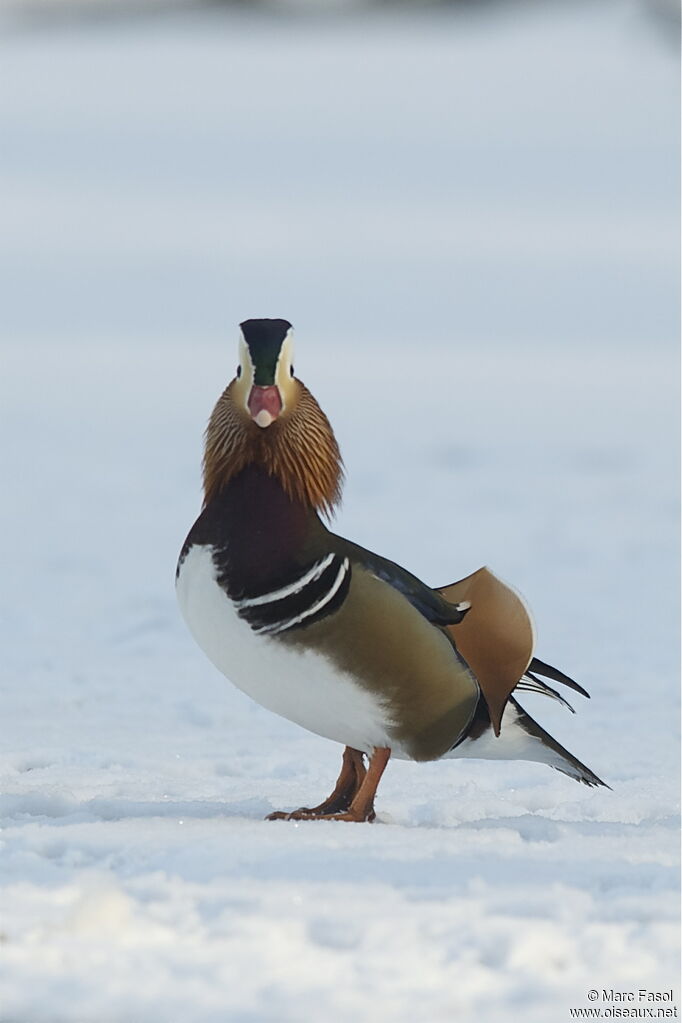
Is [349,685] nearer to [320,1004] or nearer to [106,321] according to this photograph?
[320,1004]

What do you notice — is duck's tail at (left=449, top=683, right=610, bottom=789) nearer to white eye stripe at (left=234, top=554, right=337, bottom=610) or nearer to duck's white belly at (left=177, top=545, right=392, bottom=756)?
duck's white belly at (left=177, top=545, right=392, bottom=756)

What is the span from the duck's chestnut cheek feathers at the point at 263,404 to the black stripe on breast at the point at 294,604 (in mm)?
282

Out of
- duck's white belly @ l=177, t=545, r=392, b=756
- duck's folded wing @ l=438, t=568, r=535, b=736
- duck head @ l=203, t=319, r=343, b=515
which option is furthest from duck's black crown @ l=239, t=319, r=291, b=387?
duck's folded wing @ l=438, t=568, r=535, b=736

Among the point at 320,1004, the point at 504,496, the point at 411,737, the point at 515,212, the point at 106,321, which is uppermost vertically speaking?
the point at 515,212

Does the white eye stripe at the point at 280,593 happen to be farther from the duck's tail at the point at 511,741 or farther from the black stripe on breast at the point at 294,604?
the duck's tail at the point at 511,741

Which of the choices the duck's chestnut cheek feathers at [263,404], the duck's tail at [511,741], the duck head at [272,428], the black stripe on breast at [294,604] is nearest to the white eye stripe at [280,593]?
the black stripe on breast at [294,604]

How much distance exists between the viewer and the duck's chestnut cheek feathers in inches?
111

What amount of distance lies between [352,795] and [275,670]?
0.42 metres

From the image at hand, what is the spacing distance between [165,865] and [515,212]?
17206mm

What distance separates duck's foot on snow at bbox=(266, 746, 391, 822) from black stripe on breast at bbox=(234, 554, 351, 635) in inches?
13.1

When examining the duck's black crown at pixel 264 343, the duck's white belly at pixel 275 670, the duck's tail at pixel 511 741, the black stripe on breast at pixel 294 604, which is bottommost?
the duck's tail at pixel 511 741

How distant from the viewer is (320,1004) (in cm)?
217

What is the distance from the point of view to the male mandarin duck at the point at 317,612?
2.80 metres

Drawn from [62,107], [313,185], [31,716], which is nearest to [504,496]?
[31,716]
